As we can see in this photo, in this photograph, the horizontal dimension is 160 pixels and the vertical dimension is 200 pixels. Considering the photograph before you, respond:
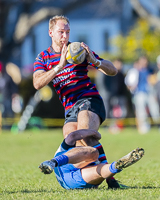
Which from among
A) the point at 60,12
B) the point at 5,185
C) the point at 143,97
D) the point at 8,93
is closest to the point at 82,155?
the point at 5,185

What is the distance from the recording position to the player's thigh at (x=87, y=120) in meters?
5.57

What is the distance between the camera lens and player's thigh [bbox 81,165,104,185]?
536cm

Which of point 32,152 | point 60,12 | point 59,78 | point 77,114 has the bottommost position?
point 32,152

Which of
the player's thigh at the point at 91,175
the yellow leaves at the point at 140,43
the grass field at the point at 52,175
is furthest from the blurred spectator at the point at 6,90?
the yellow leaves at the point at 140,43

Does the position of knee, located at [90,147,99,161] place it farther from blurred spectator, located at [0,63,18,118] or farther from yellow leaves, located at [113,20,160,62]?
yellow leaves, located at [113,20,160,62]

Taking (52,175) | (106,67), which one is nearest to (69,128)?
(106,67)

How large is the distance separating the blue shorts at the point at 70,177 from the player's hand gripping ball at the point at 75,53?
1163 millimetres

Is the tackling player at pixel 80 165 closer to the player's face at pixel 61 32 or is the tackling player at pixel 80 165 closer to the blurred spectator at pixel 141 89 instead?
the player's face at pixel 61 32

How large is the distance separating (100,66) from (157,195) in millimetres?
1628

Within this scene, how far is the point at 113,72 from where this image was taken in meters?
5.88

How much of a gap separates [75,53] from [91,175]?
1.33 meters

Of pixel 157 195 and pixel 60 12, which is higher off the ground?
pixel 60 12

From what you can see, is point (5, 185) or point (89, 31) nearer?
point (5, 185)

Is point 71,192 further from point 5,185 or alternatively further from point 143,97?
point 143,97
